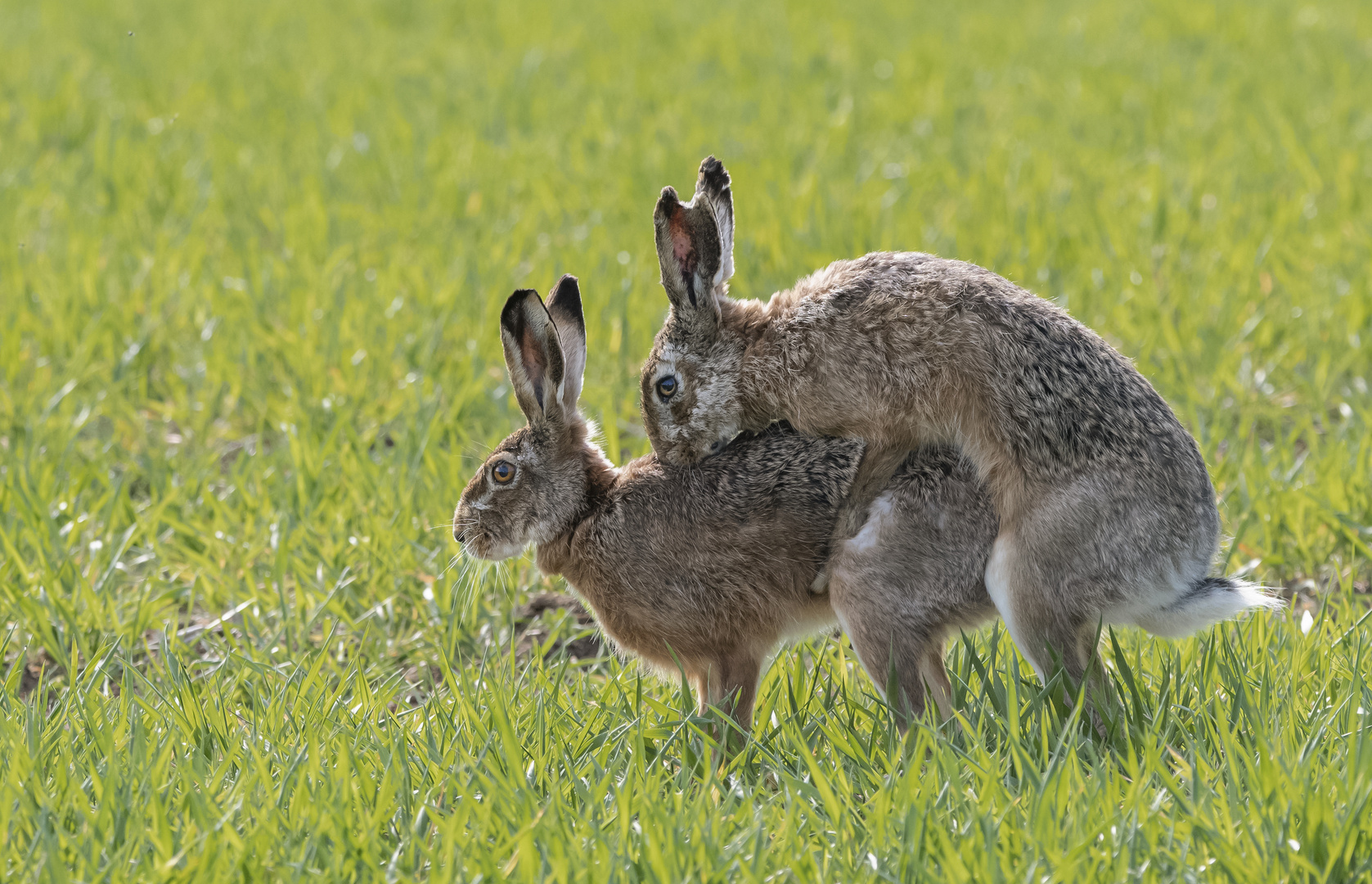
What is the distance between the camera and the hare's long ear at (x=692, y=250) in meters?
4.30

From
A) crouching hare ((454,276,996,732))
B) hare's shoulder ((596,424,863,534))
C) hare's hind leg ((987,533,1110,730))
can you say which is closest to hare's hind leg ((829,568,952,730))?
crouching hare ((454,276,996,732))

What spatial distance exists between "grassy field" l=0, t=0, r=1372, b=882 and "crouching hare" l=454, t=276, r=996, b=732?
0.18m

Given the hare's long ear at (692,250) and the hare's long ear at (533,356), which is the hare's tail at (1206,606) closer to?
the hare's long ear at (692,250)

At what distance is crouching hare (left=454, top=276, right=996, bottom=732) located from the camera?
3828 mm

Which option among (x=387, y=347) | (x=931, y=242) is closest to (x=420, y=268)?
(x=387, y=347)

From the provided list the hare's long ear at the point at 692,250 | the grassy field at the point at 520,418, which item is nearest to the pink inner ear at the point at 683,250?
the hare's long ear at the point at 692,250

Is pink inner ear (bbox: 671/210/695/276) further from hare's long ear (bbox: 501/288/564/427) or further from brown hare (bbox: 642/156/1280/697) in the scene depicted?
hare's long ear (bbox: 501/288/564/427)

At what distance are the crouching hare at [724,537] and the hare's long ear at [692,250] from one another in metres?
0.38

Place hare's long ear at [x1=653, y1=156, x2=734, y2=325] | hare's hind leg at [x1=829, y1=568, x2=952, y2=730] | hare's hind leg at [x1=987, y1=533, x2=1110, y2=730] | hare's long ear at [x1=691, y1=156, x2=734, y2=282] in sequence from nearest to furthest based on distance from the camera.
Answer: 1. hare's hind leg at [x1=987, y1=533, x2=1110, y2=730]
2. hare's hind leg at [x1=829, y1=568, x2=952, y2=730]
3. hare's long ear at [x1=653, y1=156, x2=734, y2=325]
4. hare's long ear at [x1=691, y1=156, x2=734, y2=282]

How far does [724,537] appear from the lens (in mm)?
4203

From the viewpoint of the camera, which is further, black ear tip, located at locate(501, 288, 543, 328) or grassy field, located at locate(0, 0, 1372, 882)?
black ear tip, located at locate(501, 288, 543, 328)

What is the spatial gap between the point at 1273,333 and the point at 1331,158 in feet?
9.71

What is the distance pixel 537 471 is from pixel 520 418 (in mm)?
1474

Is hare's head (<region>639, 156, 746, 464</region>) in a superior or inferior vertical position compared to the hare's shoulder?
superior
